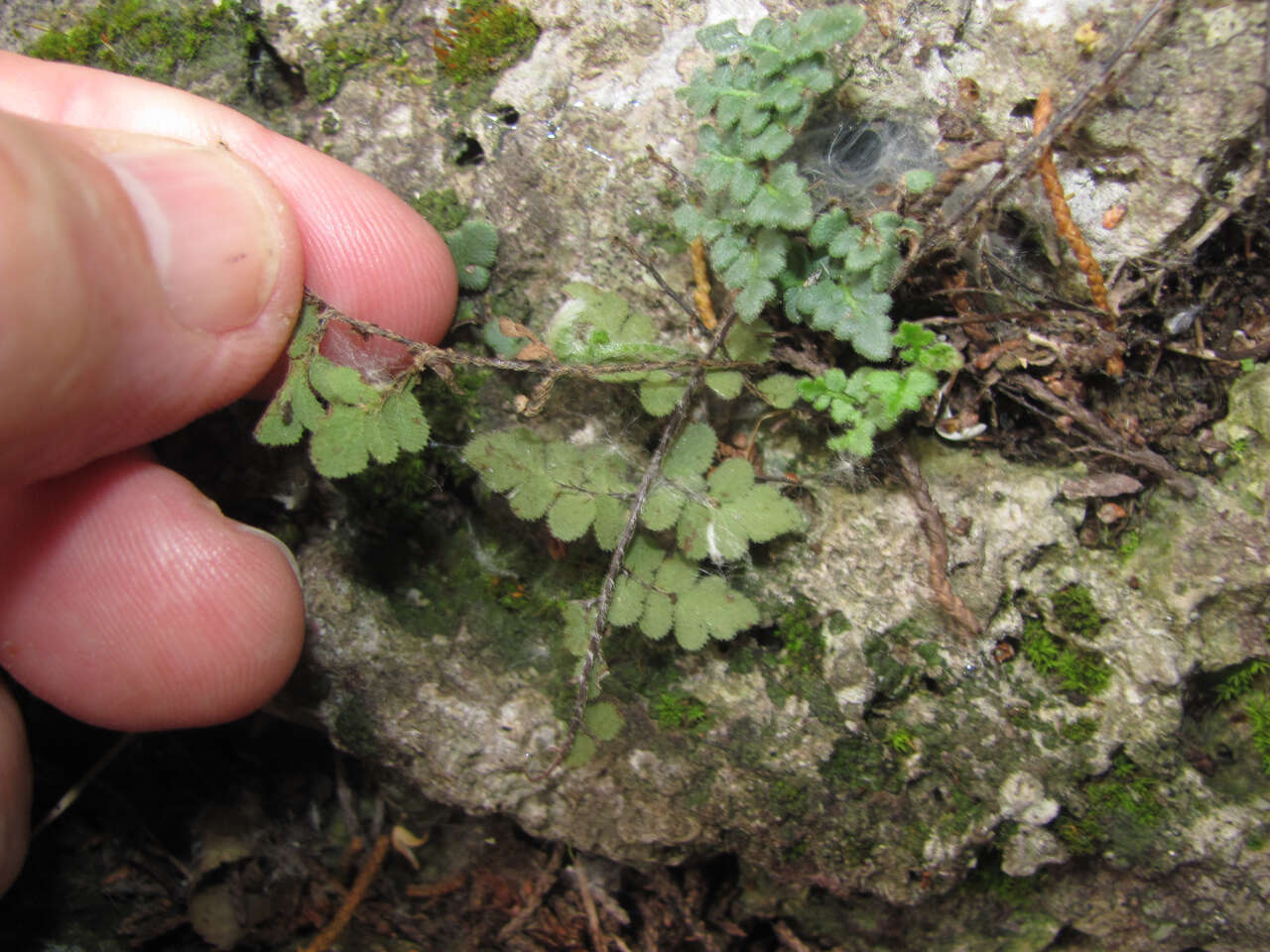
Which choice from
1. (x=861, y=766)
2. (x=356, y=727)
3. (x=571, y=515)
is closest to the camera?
(x=571, y=515)

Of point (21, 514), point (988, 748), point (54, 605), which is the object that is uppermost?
point (988, 748)

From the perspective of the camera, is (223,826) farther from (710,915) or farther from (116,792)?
(710,915)

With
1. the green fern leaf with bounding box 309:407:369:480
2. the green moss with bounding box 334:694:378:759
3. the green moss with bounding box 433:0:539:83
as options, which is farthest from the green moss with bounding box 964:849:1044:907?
the green moss with bounding box 433:0:539:83

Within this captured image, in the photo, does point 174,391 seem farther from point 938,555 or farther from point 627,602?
point 938,555

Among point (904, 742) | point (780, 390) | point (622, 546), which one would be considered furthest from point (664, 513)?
point (904, 742)

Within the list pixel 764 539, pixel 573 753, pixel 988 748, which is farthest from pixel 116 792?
pixel 988 748

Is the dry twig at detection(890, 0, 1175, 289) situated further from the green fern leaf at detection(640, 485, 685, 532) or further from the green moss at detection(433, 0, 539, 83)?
the green moss at detection(433, 0, 539, 83)
